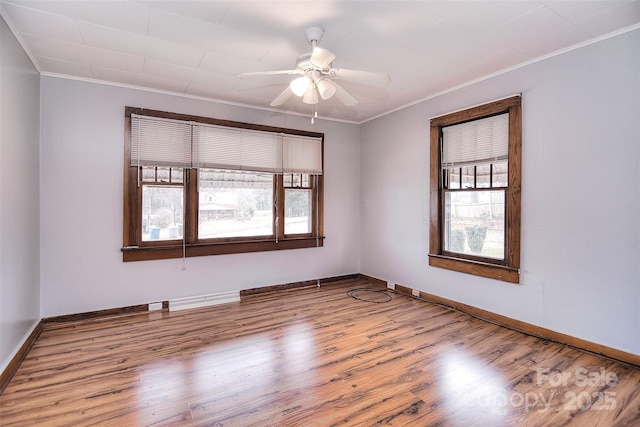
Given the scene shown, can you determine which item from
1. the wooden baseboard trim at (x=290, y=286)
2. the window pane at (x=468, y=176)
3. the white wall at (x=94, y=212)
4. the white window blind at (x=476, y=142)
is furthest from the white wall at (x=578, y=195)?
the white wall at (x=94, y=212)

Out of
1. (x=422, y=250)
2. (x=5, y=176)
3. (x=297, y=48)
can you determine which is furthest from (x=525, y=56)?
(x=5, y=176)

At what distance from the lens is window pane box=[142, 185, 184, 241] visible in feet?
12.9

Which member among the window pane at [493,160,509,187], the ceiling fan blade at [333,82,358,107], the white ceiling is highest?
the white ceiling

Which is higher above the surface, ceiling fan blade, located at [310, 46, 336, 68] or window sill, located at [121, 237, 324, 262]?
ceiling fan blade, located at [310, 46, 336, 68]

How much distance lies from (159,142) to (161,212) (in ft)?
2.83

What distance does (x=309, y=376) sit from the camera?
2.46 metres

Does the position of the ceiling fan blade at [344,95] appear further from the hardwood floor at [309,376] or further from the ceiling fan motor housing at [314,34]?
the hardwood floor at [309,376]

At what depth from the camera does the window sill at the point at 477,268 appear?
3363mm

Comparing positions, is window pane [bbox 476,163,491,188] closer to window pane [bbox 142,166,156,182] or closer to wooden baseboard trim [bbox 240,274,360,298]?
wooden baseboard trim [bbox 240,274,360,298]

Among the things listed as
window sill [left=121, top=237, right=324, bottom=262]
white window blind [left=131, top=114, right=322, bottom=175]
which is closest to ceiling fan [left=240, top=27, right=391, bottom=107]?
white window blind [left=131, top=114, right=322, bottom=175]

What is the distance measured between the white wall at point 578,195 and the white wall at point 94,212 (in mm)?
3407

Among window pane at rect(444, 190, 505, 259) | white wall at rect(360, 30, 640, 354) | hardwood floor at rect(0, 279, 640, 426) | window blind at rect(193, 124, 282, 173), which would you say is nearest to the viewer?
hardwood floor at rect(0, 279, 640, 426)

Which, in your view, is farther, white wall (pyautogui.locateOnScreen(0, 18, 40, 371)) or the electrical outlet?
the electrical outlet

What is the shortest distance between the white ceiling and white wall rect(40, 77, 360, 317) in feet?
0.99
